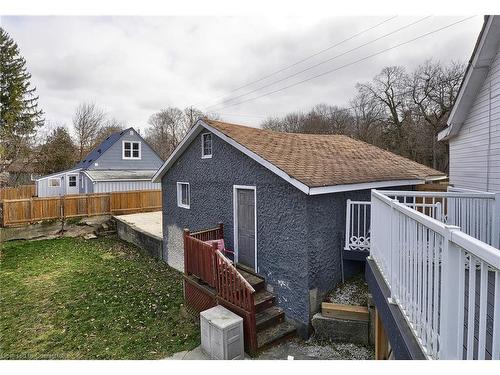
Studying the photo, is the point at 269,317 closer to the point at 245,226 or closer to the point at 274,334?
the point at 274,334

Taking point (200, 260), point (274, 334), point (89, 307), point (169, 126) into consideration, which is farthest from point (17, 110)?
point (274, 334)

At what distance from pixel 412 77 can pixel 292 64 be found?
23110 mm

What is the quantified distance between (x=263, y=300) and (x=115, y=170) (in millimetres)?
17973

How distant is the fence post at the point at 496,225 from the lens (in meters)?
4.40

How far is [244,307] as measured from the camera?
5449 mm

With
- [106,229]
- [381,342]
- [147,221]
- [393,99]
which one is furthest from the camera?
[393,99]

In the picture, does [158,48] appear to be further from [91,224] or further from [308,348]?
[91,224]

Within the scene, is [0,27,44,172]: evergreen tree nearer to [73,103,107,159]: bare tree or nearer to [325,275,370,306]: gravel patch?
[73,103,107,159]: bare tree

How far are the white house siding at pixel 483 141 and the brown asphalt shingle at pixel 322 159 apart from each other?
122 cm

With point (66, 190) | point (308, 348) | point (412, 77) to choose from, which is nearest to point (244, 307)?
point (308, 348)

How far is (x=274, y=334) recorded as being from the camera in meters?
5.76

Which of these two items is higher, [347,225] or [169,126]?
[169,126]

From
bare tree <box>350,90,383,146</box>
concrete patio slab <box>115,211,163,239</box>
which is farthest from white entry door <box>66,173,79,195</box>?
bare tree <box>350,90,383,146</box>

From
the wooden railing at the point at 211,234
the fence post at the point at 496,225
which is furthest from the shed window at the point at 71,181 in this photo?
the fence post at the point at 496,225
